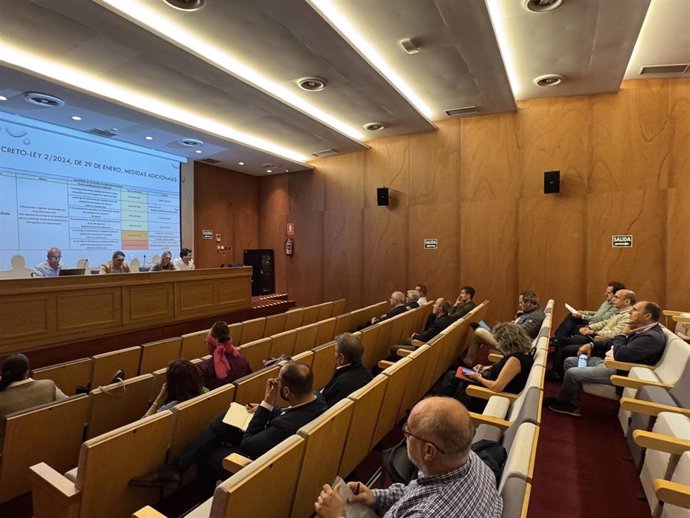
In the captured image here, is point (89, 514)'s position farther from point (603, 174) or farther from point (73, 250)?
point (603, 174)

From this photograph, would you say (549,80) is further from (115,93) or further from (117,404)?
(117,404)

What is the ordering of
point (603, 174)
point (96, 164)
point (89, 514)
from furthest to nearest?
point (96, 164)
point (603, 174)
point (89, 514)

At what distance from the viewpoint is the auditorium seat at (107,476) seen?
166 cm

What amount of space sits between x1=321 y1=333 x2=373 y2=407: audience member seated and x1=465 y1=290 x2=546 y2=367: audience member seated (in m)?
1.89

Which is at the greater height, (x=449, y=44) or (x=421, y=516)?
(x=449, y=44)

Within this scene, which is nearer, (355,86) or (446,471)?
(446,471)

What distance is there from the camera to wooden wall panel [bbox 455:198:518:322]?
6.61m

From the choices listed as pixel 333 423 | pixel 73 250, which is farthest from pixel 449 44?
pixel 73 250

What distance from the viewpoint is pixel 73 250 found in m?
6.21

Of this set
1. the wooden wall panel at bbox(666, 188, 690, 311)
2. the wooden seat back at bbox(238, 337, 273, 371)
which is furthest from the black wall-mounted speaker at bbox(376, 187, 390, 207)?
the wooden seat back at bbox(238, 337, 273, 371)

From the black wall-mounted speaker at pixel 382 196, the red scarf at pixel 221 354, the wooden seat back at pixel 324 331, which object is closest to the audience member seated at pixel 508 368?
the red scarf at pixel 221 354

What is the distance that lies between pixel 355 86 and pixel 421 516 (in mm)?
4989

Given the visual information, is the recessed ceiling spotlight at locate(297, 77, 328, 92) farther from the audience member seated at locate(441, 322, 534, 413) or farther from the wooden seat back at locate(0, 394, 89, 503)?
the wooden seat back at locate(0, 394, 89, 503)

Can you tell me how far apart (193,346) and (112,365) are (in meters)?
0.80
